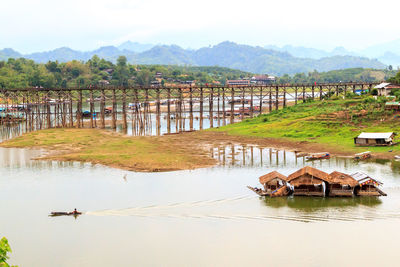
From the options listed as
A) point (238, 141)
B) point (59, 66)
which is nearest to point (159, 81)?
point (59, 66)

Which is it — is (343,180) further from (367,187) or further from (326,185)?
(367,187)

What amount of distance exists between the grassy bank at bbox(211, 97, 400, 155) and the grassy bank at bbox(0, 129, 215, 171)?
12.0 meters

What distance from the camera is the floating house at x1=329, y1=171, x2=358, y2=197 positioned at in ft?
121

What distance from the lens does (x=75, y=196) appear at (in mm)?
38844

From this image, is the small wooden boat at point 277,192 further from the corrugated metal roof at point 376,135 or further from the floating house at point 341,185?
the corrugated metal roof at point 376,135

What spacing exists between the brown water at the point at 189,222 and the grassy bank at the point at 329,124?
13.0 m

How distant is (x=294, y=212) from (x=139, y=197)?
38.2 ft

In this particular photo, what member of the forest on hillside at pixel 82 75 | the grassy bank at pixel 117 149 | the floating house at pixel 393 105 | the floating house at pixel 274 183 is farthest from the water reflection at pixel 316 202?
the forest on hillside at pixel 82 75

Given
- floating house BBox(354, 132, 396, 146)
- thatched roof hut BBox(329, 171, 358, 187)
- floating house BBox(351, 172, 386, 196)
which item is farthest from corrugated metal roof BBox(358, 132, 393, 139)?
thatched roof hut BBox(329, 171, 358, 187)

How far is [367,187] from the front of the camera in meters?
37.2

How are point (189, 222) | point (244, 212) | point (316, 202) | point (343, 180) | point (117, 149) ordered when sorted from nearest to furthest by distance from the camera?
point (189, 222) < point (244, 212) < point (316, 202) < point (343, 180) < point (117, 149)

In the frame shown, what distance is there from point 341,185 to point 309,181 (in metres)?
2.50

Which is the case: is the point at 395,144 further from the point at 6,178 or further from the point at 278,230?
the point at 6,178

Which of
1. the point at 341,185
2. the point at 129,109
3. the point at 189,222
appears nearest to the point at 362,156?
the point at 341,185
